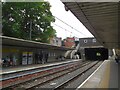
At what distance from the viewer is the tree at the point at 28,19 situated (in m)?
41.2

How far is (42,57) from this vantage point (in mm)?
35719

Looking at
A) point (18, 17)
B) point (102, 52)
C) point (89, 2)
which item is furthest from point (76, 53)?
point (89, 2)

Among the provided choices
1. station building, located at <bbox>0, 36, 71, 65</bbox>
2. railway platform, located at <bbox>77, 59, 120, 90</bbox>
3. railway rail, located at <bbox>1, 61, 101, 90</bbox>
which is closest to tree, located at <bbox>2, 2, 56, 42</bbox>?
station building, located at <bbox>0, 36, 71, 65</bbox>

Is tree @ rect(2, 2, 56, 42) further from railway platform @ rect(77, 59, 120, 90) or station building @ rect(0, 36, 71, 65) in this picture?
railway platform @ rect(77, 59, 120, 90)

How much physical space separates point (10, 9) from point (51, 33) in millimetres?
8750

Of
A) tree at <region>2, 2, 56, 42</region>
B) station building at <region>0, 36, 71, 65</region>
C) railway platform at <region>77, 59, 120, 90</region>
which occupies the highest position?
tree at <region>2, 2, 56, 42</region>

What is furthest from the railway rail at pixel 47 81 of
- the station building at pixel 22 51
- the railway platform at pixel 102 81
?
the station building at pixel 22 51

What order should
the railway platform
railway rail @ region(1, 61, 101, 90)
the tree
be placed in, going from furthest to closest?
1. the tree
2. railway rail @ region(1, 61, 101, 90)
3. the railway platform

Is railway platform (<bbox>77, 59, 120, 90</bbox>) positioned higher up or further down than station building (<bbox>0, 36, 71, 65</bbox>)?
further down

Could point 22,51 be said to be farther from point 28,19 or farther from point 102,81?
point 102,81

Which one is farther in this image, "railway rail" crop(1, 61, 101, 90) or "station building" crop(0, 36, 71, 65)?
"station building" crop(0, 36, 71, 65)

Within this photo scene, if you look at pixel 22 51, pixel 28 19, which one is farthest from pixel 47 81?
pixel 28 19

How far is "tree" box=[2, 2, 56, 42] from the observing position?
41.2 metres

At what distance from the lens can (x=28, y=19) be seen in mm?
42625
